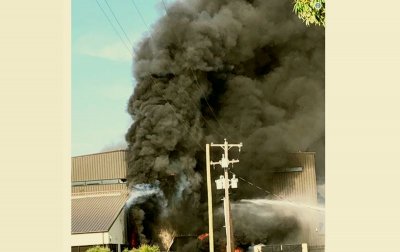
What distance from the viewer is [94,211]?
898 centimetres

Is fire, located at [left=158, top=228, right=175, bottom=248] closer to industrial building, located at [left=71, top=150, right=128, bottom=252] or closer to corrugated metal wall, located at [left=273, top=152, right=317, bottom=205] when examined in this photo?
industrial building, located at [left=71, top=150, right=128, bottom=252]

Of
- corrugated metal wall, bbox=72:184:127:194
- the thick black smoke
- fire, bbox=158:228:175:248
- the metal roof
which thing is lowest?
fire, bbox=158:228:175:248

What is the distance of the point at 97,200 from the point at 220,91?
198 inches

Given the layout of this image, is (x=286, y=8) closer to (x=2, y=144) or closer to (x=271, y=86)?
(x=271, y=86)

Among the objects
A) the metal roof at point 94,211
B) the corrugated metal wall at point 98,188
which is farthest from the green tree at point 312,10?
the metal roof at point 94,211

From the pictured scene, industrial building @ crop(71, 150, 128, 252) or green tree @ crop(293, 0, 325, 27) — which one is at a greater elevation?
green tree @ crop(293, 0, 325, 27)

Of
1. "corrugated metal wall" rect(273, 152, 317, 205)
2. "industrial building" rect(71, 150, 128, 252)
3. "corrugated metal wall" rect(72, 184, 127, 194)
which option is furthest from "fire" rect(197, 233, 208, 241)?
"corrugated metal wall" rect(72, 184, 127, 194)

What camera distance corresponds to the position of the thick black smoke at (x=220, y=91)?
8.03m

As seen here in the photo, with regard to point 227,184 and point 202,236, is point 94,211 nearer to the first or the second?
point 227,184

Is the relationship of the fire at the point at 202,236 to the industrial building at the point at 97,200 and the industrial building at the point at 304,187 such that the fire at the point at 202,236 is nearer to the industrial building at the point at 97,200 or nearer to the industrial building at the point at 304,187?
the industrial building at the point at 97,200

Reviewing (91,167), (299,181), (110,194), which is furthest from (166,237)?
→ (91,167)

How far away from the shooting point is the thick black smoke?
803cm
